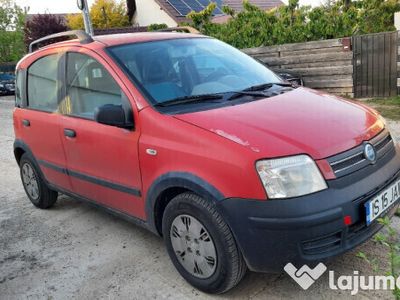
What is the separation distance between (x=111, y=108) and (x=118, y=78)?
0.30m

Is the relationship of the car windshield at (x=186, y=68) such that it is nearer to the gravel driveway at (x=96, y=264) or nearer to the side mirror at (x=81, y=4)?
the gravel driveway at (x=96, y=264)

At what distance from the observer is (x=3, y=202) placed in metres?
5.41

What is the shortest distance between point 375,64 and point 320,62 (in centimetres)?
136

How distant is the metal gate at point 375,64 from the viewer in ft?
30.8

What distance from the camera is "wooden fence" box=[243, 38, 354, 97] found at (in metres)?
10.1

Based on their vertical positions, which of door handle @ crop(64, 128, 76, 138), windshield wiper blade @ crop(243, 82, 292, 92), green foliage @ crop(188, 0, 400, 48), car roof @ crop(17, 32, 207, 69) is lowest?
door handle @ crop(64, 128, 76, 138)

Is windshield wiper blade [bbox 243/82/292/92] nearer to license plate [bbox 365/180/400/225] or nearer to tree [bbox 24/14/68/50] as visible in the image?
license plate [bbox 365/180/400/225]

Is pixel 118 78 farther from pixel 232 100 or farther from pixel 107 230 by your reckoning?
pixel 107 230

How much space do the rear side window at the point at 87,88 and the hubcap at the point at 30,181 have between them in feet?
4.08

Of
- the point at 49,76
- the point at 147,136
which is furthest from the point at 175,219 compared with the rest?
the point at 49,76

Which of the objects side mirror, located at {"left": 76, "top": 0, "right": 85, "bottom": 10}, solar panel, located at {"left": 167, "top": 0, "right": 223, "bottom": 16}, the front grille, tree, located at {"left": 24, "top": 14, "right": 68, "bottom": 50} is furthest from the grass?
tree, located at {"left": 24, "top": 14, "right": 68, "bottom": 50}

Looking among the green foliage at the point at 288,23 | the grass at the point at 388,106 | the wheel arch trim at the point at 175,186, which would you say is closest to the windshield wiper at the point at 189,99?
the wheel arch trim at the point at 175,186

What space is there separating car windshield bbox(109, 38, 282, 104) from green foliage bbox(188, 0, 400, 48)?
318 inches

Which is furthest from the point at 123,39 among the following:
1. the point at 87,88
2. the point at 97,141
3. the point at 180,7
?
the point at 180,7
